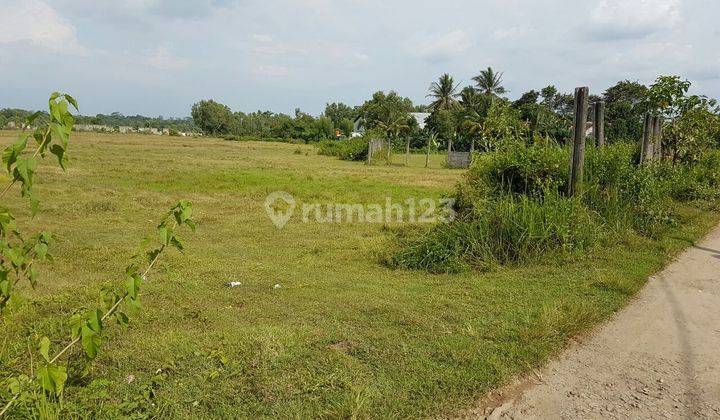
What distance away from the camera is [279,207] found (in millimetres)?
→ 11938

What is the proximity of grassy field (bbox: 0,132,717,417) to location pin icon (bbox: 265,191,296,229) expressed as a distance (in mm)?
2171

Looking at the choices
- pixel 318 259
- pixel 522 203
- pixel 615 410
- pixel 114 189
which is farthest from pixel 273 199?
pixel 615 410

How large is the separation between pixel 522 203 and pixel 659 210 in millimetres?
2625

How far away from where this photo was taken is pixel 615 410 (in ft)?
9.33

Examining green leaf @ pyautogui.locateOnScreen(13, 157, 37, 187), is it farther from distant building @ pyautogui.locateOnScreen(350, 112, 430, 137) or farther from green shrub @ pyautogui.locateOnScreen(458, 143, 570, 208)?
distant building @ pyautogui.locateOnScreen(350, 112, 430, 137)

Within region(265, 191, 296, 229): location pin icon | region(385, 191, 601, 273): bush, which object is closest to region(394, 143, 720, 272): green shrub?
region(385, 191, 601, 273): bush

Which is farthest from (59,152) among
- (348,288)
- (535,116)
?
(535,116)

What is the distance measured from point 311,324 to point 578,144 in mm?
4399

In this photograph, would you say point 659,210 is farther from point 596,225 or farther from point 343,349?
point 343,349

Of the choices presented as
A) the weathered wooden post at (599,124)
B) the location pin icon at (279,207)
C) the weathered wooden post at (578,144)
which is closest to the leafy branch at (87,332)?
the weathered wooden post at (578,144)

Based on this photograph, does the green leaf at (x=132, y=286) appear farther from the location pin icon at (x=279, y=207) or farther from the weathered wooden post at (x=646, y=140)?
the weathered wooden post at (x=646, y=140)

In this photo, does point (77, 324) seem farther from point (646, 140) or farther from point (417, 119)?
point (417, 119)

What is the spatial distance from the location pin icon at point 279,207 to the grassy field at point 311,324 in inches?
85.5

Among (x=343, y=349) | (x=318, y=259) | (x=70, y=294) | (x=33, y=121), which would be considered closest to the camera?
(x=33, y=121)
